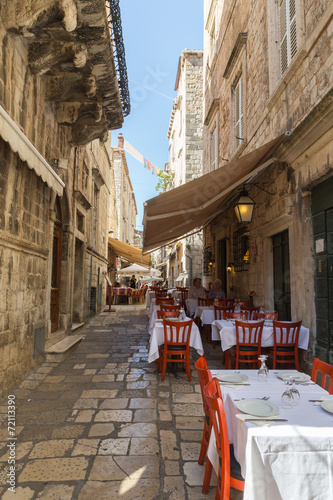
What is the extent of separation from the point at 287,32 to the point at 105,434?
20.9 ft

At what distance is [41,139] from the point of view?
17.7ft

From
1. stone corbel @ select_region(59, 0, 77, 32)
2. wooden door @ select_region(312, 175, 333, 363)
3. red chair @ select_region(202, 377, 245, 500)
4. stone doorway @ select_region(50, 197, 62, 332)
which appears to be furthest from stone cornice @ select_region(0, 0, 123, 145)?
red chair @ select_region(202, 377, 245, 500)

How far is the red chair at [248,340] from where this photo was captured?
4.70 m

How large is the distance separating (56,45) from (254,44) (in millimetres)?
4658

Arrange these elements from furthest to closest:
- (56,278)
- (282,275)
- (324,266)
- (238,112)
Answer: (238,112), (56,278), (282,275), (324,266)

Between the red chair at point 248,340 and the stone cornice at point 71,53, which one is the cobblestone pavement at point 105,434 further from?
the stone cornice at point 71,53

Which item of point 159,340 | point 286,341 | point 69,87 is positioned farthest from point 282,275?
point 69,87

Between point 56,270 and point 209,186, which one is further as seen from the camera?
point 56,270

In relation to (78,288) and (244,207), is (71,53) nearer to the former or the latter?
(244,207)

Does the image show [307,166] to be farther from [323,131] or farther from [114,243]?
[114,243]

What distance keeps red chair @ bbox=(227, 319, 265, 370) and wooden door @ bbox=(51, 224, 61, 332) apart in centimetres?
375

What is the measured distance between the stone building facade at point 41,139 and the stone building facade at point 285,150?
8.96 ft

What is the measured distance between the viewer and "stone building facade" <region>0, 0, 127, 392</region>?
3.92m

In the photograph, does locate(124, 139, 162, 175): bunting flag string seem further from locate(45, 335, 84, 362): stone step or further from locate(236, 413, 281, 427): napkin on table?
locate(236, 413, 281, 427): napkin on table
